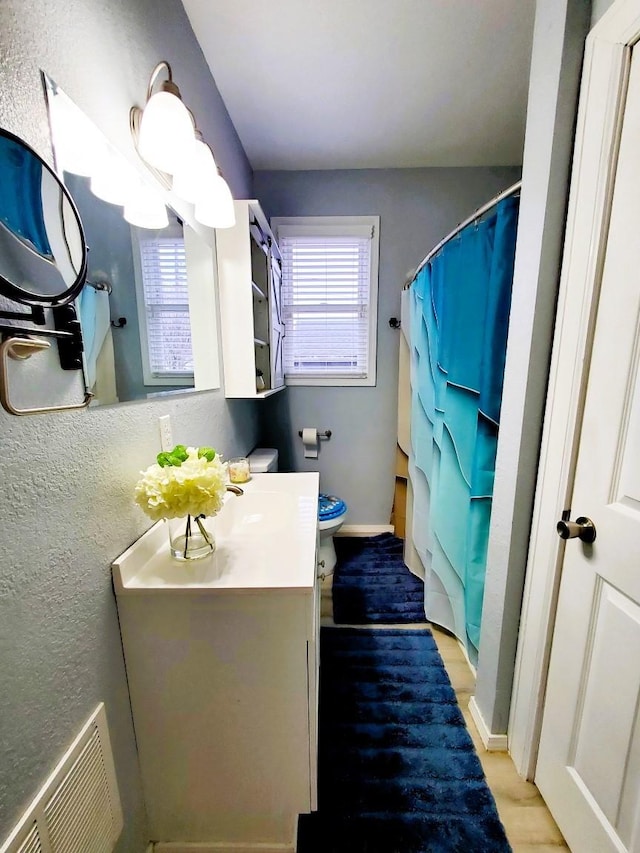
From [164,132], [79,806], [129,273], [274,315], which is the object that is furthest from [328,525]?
[164,132]

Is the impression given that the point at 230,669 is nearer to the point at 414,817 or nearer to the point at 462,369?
the point at 414,817

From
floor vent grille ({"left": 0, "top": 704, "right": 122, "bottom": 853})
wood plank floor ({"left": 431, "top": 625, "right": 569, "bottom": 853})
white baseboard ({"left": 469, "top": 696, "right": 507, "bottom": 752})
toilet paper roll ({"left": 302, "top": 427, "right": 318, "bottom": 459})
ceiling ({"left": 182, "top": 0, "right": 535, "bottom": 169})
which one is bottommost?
wood plank floor ({"left": 431, "top": 625, "right": 569, "bottom": 853})

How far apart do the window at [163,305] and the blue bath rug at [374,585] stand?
1.49 metres

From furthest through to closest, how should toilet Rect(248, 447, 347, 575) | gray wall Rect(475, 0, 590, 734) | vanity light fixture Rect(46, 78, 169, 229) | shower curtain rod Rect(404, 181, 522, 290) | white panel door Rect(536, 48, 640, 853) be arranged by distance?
toilet Rect(248, 447, 347, 575), shower curtain rod Rect(404, 181, 522, 290), gray wall Rect(475, 0, 590, 734), white panel door Rect(536, 48, 640, 853), vanity light fixture Rect(46, 78, 169, 229)

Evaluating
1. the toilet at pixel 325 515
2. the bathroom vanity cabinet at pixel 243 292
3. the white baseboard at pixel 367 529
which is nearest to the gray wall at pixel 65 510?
the bathroom vanity cabinet at pixel 243 292

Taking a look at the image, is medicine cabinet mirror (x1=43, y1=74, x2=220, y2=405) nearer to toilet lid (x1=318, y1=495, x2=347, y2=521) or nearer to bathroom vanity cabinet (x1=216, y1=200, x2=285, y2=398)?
bathroom vanity cabinet (x1=216, y1=200, x2=285, y2=398)

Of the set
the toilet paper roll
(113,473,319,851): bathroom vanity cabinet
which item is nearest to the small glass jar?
(113,473,319,851): bathroom vanity cabinet

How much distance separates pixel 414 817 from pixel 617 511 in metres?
1.07

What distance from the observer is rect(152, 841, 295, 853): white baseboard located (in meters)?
0.87

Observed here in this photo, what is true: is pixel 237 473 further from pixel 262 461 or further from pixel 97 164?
pixel 97 164

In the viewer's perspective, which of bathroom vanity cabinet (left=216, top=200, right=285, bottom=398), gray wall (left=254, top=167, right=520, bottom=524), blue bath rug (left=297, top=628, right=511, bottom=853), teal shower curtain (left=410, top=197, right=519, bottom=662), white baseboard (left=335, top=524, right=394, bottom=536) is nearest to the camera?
blue bath rug (left=297, top=628, right=511, bottom=853)

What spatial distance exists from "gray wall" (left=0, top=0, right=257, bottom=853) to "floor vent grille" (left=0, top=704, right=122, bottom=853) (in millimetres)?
23

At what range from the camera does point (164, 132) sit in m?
0.85

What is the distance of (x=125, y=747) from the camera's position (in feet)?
2.53
